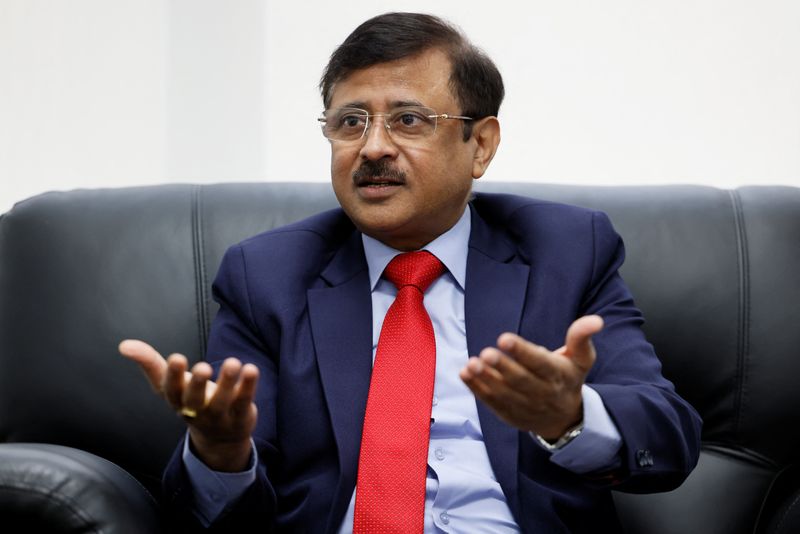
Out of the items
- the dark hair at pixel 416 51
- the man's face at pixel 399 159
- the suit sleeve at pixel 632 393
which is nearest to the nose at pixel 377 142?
the man's face at pixel 399 159

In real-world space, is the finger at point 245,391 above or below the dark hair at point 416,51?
below

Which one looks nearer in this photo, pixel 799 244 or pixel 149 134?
pixel 799 244

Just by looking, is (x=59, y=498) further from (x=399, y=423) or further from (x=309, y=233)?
(x=309, y=233)

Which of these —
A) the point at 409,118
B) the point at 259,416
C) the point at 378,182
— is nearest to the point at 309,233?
the point at 378,182

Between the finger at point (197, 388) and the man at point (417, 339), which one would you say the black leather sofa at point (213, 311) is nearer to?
the man at point (417, 339)

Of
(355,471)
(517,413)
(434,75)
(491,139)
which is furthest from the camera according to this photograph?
(491,139)

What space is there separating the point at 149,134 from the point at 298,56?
18.8 inches

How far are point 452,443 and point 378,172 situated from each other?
519 millimetres

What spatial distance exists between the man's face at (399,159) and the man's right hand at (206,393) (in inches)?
21.8

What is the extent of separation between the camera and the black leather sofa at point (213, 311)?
83.7 inches

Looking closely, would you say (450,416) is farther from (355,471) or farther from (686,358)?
(686,358)

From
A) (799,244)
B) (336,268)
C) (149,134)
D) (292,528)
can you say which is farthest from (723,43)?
(292,528)

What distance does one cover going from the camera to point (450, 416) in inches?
72.0

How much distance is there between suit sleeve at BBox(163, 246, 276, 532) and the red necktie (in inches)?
6.6
